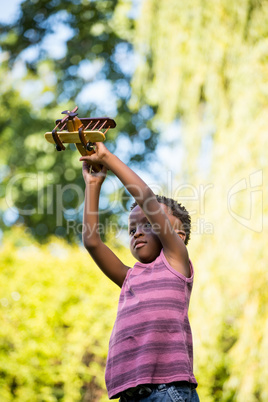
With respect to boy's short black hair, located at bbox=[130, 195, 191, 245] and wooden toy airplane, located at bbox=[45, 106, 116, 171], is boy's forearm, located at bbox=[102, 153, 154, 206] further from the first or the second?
boy's short black hair, located at bbox=[130, 195, 191, 245]

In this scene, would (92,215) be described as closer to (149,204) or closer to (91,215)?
(91,215)

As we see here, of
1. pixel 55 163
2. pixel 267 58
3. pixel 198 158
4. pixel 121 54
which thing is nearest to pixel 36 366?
pixel 198 158

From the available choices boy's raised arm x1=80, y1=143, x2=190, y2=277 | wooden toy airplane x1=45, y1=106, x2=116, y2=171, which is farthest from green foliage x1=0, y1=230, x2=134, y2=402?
wooden toy airplane x1=45, y1=106, x2=116, y2=171

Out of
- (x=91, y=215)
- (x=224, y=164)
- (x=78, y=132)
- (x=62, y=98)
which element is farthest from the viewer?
(x=62, y=98)

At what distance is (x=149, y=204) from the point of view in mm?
1385

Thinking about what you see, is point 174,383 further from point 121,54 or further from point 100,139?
point 121,54

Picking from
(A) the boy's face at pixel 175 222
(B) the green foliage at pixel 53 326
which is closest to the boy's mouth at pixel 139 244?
(A) the boy's face at pixel 175 222

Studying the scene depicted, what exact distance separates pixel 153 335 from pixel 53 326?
9.18 feet

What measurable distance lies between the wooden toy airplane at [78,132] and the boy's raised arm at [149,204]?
39 mm

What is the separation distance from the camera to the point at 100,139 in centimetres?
134

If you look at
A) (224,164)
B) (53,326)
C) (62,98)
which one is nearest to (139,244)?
(224,164)

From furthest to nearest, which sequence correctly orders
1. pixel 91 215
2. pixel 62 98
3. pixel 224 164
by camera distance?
1. pixel 62 98
2. pixel 224 164
3. pixel 91 215

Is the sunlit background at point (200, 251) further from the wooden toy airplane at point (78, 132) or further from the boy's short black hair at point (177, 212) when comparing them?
the wooden toy airplane at point (78, 132)

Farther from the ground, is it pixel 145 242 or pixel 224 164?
pixel 224 164
